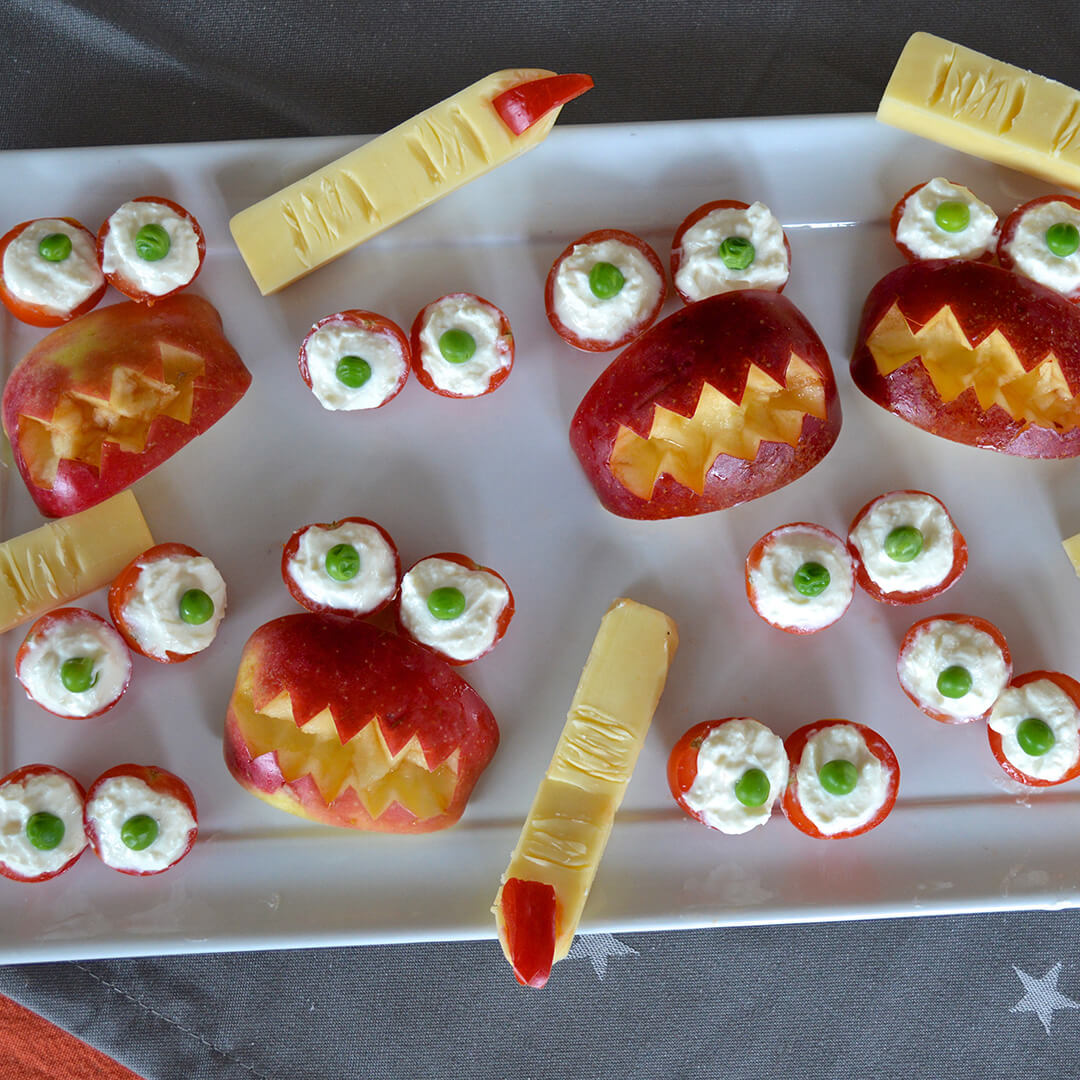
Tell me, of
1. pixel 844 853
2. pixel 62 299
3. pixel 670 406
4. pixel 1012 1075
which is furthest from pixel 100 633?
pixel 1012 1075

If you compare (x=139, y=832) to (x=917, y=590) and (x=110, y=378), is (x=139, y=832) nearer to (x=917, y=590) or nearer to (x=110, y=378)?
(x=110, y=378)

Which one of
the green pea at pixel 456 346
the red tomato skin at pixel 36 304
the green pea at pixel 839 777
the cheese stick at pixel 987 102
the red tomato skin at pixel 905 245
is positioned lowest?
the green pea at pixel 839 777

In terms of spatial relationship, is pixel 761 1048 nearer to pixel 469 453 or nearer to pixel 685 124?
pixel 469 453

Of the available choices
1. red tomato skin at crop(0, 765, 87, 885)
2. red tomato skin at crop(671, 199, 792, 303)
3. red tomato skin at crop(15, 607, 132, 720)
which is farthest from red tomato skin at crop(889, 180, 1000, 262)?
red tomato skin at crop(0, 765, 87, 885)

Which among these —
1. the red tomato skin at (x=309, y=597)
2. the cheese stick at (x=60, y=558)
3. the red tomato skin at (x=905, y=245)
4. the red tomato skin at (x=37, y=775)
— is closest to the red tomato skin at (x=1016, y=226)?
the red tomato skin at (x=905, y=245)

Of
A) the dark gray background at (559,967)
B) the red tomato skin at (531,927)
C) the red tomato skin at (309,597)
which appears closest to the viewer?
the red tomato skin at (531,927)

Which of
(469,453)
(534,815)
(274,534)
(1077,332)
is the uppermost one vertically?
(1077,332)

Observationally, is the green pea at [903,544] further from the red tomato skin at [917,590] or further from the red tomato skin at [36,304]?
the red tomato skin at [36,304]
